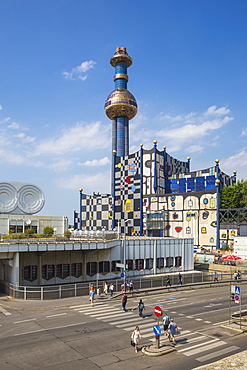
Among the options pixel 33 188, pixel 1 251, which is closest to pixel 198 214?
pixel 33 188

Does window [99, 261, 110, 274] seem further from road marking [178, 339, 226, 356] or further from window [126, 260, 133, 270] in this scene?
road marking [178, 339, 226, 356]

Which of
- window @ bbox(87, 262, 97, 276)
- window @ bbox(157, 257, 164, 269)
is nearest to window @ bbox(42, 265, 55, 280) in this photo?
window @ bbox(87, 262, 97, 276)

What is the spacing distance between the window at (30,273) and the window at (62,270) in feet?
8.21

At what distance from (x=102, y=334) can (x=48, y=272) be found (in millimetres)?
17194

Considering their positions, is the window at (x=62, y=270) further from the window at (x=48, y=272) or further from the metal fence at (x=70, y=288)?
the metal fence at (x=70, y=288)

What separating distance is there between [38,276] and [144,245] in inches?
562

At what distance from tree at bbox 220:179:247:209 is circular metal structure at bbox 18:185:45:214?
43508mm

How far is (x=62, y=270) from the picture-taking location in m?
36.2

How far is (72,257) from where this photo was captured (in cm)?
3684

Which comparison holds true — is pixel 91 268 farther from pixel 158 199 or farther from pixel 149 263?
pixel 158 199

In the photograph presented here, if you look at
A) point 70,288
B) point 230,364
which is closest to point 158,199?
point 70,288

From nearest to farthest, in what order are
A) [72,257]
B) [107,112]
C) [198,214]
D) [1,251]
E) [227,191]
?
[1,251] → [72,257] → [198,214] → [227,191] → [107,112]

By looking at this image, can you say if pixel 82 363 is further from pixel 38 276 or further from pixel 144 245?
pixel 144 245

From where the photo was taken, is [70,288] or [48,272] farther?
[48,272]
